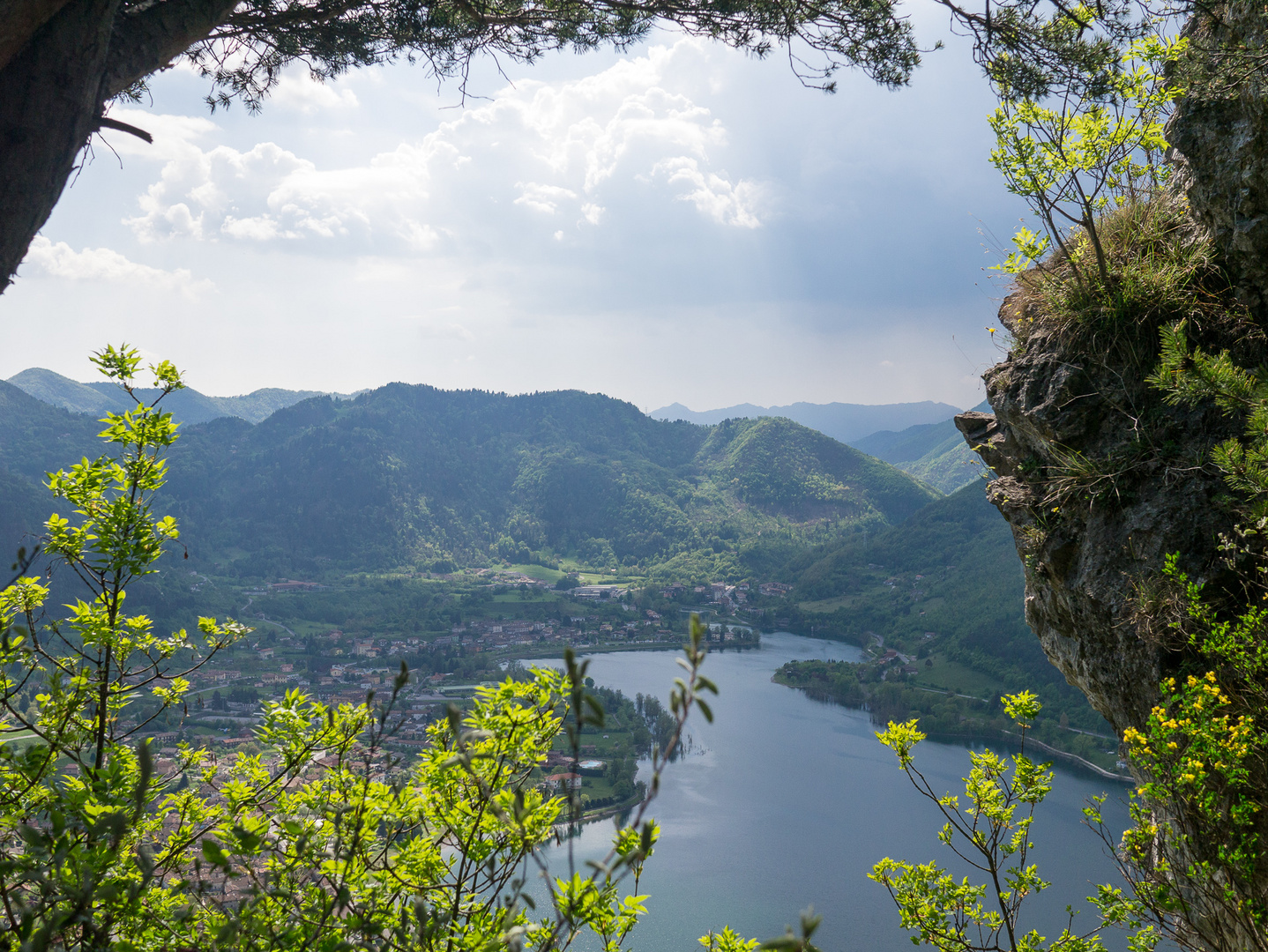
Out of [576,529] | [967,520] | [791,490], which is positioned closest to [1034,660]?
[967,520]

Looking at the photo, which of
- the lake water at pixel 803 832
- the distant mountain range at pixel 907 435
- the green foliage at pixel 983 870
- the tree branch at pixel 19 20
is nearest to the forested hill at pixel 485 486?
the distant mountain range at pixel 907 435

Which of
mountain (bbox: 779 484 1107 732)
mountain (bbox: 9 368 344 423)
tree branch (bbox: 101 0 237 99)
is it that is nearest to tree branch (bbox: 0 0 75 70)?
tree branch (bbox: 101 0 237 99)

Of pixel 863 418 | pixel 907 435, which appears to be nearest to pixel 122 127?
pixel 907 435

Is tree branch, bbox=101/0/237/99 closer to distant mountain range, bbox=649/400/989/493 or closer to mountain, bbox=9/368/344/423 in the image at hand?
distant mountain range, bbox=649/400/989/493

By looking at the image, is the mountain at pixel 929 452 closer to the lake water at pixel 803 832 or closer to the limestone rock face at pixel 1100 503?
the lake water at pixel 803 832

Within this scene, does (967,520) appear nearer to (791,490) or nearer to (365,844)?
(791,490)

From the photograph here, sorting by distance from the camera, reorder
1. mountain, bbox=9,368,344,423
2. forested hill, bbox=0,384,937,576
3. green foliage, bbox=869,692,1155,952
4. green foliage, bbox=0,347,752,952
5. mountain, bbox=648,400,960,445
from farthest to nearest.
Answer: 1. mountain, bbox=648,400,960,445
2. mountain, bbox=9,368,344,423
3. forested hill, bbox=0,384,937,576
4. green foliage, bbox=869,692,1155,952
5. green foliage, bbox=0,347,752,952
